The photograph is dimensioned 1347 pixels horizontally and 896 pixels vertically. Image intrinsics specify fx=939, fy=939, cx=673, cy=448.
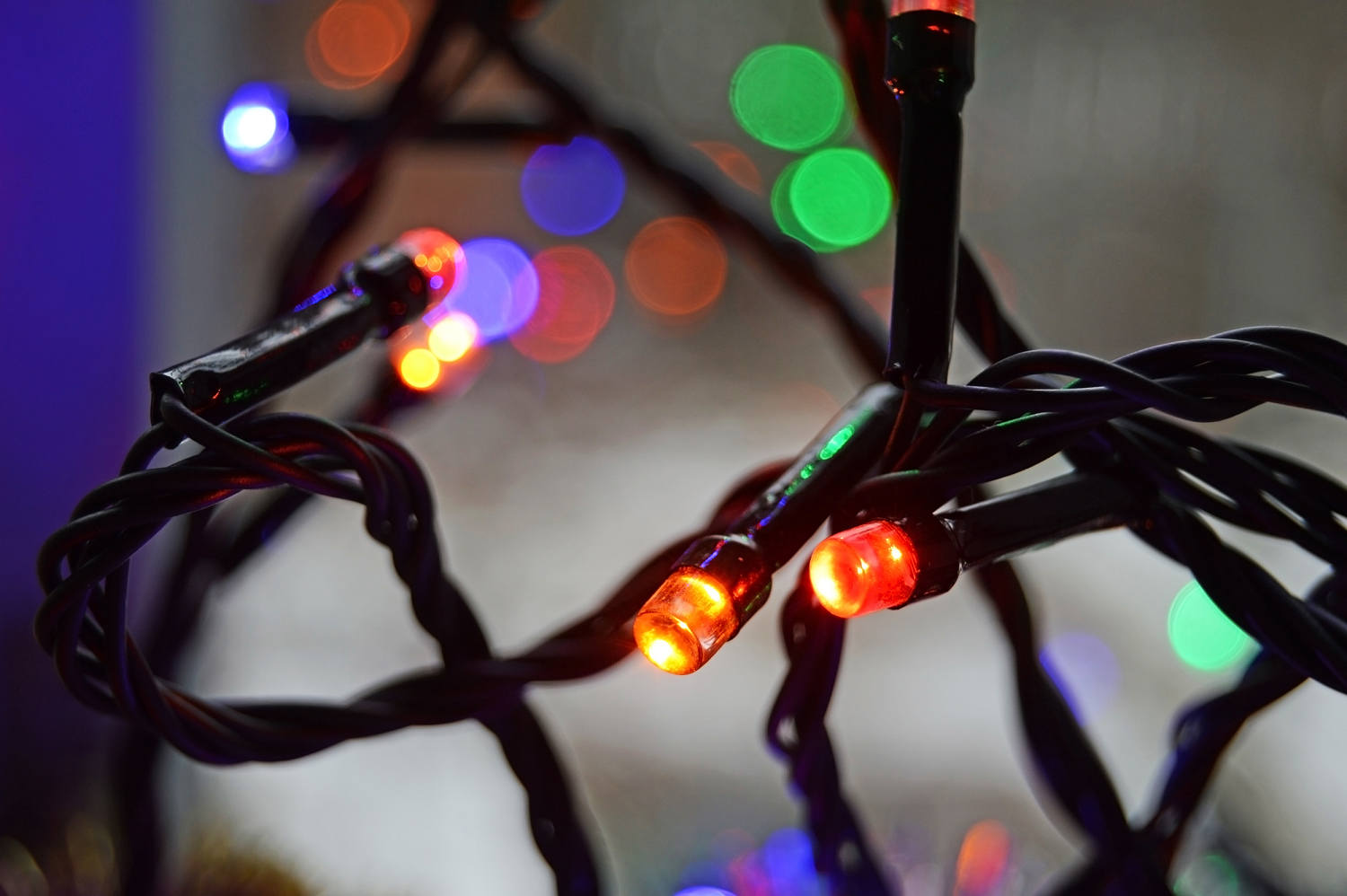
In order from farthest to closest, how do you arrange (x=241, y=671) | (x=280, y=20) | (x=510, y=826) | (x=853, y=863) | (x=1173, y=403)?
1. (x=280, y=20)
2. (x=241, y=671)
3. (x=510, y=826)
4. (x=853, y=863)
5. (x=1173, y=403)

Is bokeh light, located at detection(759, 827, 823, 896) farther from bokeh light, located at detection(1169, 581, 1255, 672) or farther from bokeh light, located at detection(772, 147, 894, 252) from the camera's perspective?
bokeh light, located at detection(772, 147, 894, 252)

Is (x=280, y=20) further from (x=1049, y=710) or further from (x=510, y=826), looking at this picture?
(x=1049, y=710)

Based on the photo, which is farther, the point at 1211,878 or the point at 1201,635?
the point at 1201,635

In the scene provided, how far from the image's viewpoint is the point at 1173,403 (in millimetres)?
225

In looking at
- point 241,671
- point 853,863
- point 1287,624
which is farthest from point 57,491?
point 1287,624

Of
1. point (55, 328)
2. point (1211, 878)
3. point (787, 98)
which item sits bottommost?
point (1211, 878)

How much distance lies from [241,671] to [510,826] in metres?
0.21

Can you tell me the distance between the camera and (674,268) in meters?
1.03

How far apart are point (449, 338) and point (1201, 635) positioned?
470 mm

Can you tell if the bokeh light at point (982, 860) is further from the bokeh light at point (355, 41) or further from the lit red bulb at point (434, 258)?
the bokeh light at point (355, 41)

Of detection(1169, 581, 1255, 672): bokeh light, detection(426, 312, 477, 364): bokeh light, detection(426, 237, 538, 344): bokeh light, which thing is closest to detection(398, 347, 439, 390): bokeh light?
detection(426, 312, 477, 364): bokeh light

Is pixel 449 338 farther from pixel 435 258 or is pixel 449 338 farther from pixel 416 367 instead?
pixel 435 258

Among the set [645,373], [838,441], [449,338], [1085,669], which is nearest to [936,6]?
[838,441]

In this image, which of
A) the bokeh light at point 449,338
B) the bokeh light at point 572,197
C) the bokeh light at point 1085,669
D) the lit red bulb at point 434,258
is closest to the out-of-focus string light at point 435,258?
the lit red bulb at point 434,258
